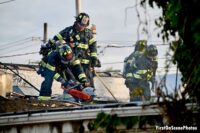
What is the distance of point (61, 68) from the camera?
47.0 ft

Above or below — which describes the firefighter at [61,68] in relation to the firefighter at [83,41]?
below

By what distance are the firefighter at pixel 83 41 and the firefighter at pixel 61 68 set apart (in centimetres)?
57

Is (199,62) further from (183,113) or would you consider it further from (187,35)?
(183,113)

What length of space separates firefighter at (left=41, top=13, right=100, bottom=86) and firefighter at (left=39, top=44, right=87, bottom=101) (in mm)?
565

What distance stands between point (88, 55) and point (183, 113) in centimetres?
909

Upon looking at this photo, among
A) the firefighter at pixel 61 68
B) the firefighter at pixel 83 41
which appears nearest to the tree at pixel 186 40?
the firefighter at pixel 61 68

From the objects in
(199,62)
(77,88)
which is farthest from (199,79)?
(77,88)

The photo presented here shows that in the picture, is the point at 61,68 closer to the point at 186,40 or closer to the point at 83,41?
the point at 83,41

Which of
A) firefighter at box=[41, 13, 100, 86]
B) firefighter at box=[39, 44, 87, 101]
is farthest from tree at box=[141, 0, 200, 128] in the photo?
firefighter at box=[41, 13, 100, 86]

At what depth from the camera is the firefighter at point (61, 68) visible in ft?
45.5

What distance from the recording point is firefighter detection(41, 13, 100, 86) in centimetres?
1471

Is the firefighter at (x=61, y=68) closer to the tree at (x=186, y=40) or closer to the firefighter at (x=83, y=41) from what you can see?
the firefighter at (x=83, y=41)

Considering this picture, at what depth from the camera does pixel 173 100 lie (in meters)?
5.95

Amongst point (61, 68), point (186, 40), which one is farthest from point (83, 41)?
point (186, 40)
